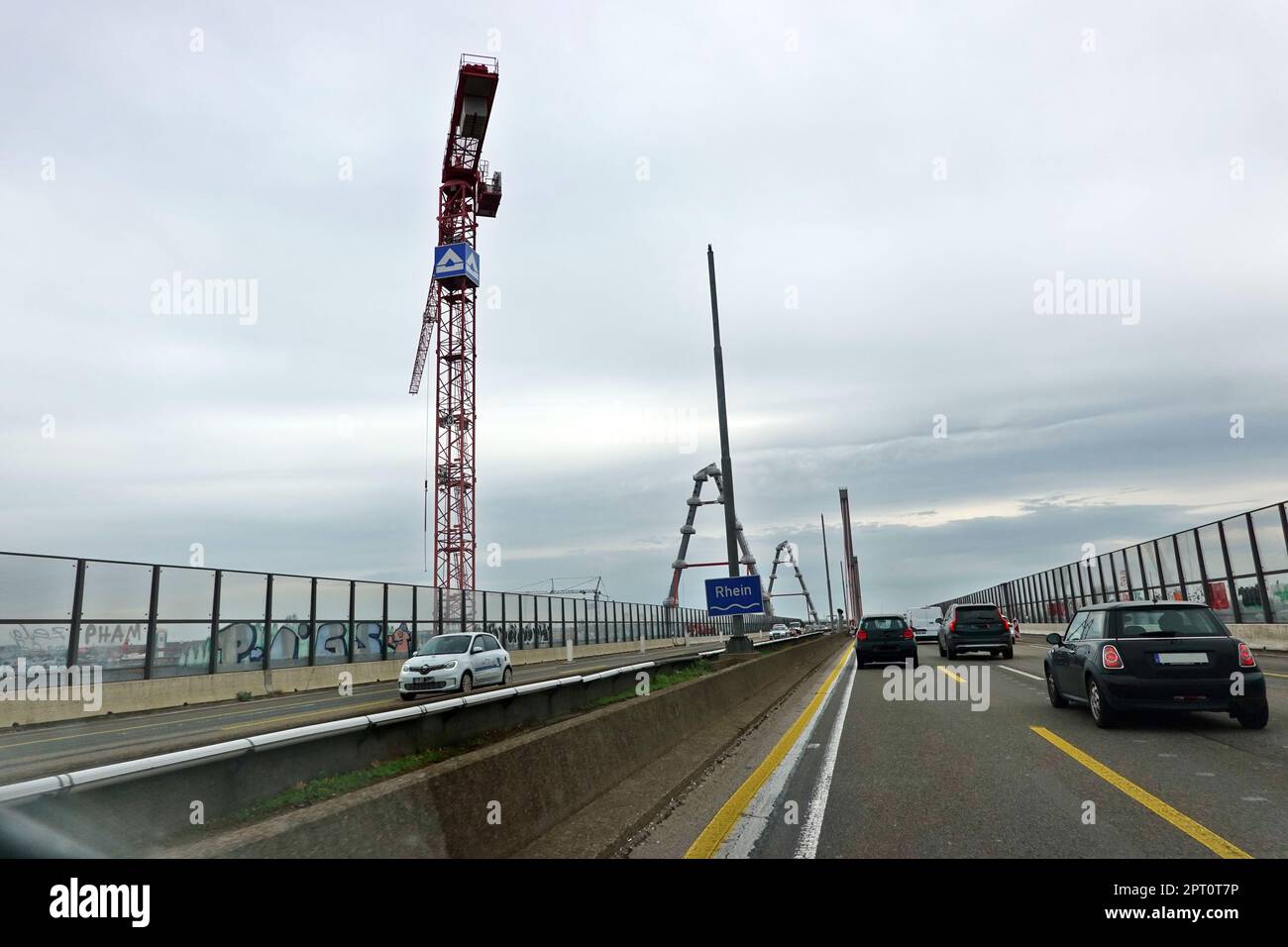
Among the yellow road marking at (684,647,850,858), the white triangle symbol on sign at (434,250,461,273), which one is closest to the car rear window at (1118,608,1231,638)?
the yellow road marking at (684,647,850,858)

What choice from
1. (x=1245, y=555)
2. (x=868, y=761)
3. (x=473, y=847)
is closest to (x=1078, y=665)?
(x=868, y=761)

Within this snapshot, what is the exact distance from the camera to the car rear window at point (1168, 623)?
10.0 meters

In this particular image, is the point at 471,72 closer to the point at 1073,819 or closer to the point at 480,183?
the point at 480,183

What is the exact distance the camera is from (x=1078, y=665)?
36.9ft

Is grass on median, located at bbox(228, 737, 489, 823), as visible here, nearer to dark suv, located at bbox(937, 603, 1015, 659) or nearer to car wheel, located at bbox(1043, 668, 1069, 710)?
car wheel, located at bbox(1043, 668, 1069, 710)

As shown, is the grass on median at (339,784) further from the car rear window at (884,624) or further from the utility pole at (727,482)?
the car rear window at (884,624)

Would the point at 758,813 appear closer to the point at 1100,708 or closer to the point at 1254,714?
the point at 1100,708

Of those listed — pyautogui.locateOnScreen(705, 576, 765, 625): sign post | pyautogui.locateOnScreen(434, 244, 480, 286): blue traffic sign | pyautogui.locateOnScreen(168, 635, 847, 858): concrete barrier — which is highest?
pyautogui.locateOnScreen(434, 244, 480, 286): blue traffic sign

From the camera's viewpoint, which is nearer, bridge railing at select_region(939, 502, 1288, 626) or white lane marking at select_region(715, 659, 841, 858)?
white lane marking at select_region(715, 659, 841, 858)

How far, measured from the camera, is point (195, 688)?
2125cm

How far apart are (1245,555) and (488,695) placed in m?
25.2

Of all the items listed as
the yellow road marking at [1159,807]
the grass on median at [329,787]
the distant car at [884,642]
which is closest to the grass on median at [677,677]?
the grass on median at [329,787]

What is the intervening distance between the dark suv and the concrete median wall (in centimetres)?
1948

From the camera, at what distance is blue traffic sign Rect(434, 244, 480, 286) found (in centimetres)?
7206
